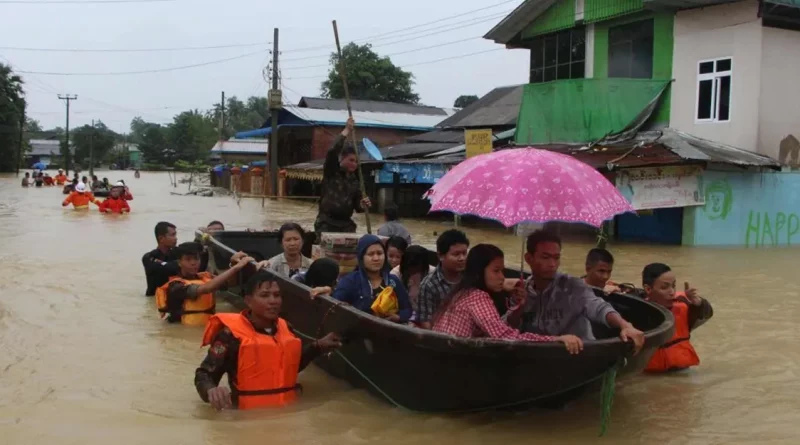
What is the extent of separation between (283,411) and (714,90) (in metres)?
13.2

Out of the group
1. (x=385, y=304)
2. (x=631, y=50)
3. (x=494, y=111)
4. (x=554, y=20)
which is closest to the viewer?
(x=385, y=304)

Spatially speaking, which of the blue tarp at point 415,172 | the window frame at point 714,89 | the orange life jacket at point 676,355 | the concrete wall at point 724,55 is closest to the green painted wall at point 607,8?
the concrete wall at point 724,55

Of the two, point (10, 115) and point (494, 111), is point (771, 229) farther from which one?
point (10, 115)

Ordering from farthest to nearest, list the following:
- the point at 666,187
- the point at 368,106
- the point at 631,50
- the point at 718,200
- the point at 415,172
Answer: the point at 368,106 → the point at 415,172 → the point at 631,50 → the point at 718,200 → the point at 666,187

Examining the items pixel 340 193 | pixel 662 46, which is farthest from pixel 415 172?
pixel 340 193

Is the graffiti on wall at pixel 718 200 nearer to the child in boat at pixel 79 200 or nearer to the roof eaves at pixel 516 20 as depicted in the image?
the roof eaves at pixel 516 20

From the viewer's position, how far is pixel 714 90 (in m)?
15.4

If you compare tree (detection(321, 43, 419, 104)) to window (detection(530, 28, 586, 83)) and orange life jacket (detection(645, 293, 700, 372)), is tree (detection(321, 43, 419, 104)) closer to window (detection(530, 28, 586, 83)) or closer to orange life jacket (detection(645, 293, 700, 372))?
window (detection(530, 28, 586, 83))

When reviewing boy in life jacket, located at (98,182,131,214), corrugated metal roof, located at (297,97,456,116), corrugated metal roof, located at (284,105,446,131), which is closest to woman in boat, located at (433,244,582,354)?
boy in life jacket, located at (98,182,131,214)

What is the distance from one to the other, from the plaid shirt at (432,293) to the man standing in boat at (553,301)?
46 centimetres

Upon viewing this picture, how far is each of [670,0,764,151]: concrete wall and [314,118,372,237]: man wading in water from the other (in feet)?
33.1

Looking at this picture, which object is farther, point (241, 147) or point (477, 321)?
point (241, 147)

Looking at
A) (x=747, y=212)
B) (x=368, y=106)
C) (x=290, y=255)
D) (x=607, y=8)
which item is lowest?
(x=290, y=255)

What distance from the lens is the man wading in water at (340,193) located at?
306 inches
